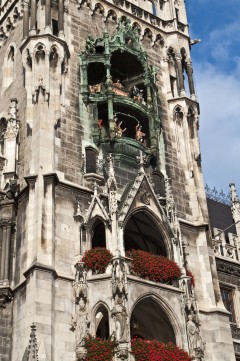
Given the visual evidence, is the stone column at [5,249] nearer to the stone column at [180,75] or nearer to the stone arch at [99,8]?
the stone column at [180,75]

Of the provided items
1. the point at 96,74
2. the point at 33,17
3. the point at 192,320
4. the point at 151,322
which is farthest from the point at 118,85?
the point at 192,320

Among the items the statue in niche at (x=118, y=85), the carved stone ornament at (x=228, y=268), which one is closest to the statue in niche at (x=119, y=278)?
the carved stone ornament at (x=228, y=268)

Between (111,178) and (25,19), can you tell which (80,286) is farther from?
(25,19)

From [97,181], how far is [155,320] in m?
5.03

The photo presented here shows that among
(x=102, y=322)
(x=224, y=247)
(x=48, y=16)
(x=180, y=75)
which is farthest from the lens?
(x=180, y=75)

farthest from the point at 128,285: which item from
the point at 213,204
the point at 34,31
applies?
the point at 213,204

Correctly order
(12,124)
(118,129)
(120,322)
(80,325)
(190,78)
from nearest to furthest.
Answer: (120,322), (80,325), (12,124), (118,129), (190,78)

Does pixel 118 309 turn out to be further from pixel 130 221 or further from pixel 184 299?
pixel 130 221

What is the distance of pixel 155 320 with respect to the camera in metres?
21.9

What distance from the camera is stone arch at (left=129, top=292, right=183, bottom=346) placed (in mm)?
20609

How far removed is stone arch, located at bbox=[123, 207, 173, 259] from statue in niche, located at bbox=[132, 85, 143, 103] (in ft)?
16.4

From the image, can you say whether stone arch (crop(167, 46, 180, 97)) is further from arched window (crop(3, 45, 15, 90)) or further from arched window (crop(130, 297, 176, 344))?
arched window (crop(130, 297, 176, 344))

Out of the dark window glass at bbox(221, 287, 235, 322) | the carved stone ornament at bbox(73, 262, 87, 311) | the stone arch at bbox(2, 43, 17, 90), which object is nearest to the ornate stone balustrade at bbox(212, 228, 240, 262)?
the dark window glass at bbox(221, 287, 235, 322)

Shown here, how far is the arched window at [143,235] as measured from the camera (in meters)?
22.9
